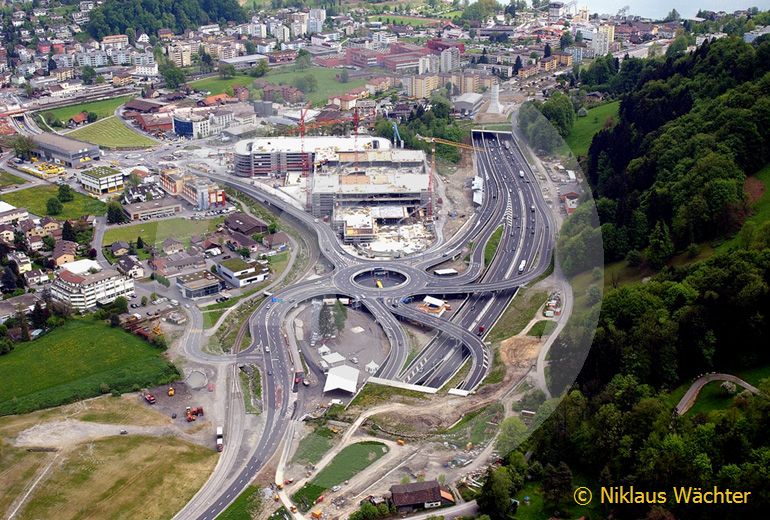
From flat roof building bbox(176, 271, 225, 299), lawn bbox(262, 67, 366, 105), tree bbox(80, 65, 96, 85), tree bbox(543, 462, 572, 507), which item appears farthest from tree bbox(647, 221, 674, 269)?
tree bbox(80, 65, 96, 85)

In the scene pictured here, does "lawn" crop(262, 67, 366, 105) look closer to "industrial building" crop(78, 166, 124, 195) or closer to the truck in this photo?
"industrial building" crop(78, 166, 124, 195)

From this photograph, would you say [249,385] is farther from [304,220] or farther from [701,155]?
[701,155]

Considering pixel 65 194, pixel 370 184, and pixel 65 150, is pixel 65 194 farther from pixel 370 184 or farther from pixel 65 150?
pixel 370 184

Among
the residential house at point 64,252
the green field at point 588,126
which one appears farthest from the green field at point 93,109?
the green field at point 588,126

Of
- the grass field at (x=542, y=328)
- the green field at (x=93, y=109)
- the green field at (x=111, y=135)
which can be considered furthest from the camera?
the green field at (x=93, y=109)

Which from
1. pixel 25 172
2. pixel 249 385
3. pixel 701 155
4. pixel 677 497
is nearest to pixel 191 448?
pixel 249 385

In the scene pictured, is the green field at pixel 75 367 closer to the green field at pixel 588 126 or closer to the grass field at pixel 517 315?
the grass field at pixel 517 315

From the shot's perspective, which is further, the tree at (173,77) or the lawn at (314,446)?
the tree at (173,77)
